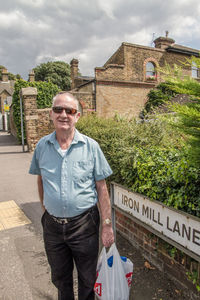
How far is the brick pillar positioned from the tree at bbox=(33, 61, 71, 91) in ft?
113

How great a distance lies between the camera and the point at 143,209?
8.13 feet

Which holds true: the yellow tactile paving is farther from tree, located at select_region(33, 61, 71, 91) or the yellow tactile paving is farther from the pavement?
tree, located at select_region(33, 61, 71, 91)

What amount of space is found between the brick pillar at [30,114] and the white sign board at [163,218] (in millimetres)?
9993

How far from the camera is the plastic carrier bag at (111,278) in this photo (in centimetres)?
204

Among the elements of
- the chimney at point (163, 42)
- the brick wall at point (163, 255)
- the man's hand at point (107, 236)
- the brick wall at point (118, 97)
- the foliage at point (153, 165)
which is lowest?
the brick wall at point (163, 255)

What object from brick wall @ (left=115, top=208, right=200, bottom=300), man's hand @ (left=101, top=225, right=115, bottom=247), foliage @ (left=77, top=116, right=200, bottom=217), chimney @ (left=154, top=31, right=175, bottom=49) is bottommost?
brick wall @ (left=115, top=208, right=200, bottom=300)

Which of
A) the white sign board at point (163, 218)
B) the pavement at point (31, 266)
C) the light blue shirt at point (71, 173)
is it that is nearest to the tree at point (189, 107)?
the white sign board at point (163, 218)

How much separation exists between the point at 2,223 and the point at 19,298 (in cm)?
209

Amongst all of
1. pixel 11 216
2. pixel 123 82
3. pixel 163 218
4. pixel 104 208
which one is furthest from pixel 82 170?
pixel 123 82

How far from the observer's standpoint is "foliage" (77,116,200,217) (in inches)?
86.7

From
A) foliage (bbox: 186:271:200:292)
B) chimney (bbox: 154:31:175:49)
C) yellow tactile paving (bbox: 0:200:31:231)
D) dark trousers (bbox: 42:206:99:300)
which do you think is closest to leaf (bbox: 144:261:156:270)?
foliage (bbox: 186:271:200:292)

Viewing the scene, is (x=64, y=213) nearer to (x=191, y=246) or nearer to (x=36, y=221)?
(x=191, y=246)

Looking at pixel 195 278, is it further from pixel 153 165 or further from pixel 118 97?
pixel 118 97

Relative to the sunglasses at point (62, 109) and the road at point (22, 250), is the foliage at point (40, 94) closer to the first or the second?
the road at point (22, 250)
